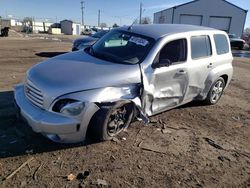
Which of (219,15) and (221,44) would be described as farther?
(219,15)

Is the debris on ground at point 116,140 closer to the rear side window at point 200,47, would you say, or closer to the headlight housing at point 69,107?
the headlight housing at point 69,107

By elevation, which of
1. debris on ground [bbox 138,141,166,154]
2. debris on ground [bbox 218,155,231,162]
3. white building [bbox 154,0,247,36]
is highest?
white building [bbox 154,0,247,36]

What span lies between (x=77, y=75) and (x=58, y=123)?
775 mm

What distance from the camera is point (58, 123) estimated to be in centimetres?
350

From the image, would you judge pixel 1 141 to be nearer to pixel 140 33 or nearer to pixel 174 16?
pixel 140 33

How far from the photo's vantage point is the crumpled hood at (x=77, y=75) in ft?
11.9

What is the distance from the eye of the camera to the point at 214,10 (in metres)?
43.9

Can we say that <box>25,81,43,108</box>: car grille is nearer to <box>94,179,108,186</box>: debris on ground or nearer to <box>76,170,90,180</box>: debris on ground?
<box>76,170,90,180</box>: debris on ground

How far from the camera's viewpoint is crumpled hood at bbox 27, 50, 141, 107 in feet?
11.9

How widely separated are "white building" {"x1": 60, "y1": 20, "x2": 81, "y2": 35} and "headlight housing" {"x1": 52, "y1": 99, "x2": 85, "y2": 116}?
6000 cm

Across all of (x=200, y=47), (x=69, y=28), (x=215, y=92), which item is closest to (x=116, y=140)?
(x=200, y=47)

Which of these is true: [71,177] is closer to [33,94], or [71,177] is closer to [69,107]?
[69,107]

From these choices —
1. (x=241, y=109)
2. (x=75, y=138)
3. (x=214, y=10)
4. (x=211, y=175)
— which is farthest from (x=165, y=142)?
(x=214, y=10)

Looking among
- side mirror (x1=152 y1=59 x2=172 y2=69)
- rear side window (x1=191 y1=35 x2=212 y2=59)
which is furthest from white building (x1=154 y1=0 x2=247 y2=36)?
side mirror (x1=152 y1=59 x2=172 y2=69)
